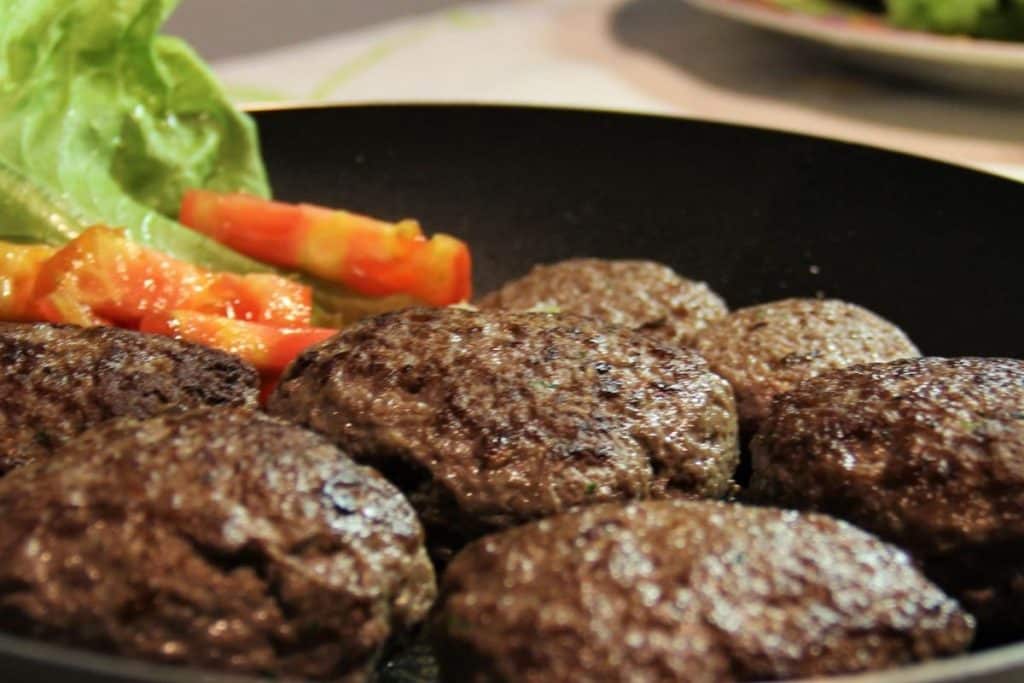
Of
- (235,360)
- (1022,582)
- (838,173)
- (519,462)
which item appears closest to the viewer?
(1022,582)

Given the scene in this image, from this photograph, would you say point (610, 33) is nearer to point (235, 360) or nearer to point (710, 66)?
point (710, 66)

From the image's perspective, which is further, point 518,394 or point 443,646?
point 518,394

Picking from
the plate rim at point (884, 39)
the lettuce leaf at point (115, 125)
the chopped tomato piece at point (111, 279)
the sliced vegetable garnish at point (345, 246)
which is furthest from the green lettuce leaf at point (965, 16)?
the chopped tomato piece at point (111, 279)

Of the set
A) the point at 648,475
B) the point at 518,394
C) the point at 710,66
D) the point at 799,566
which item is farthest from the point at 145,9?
the point at 710,66

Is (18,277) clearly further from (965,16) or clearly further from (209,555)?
(965,16)

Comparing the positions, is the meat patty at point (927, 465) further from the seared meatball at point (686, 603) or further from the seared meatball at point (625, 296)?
→ the seared meatball at point (625, 296)

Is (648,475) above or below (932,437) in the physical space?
below
